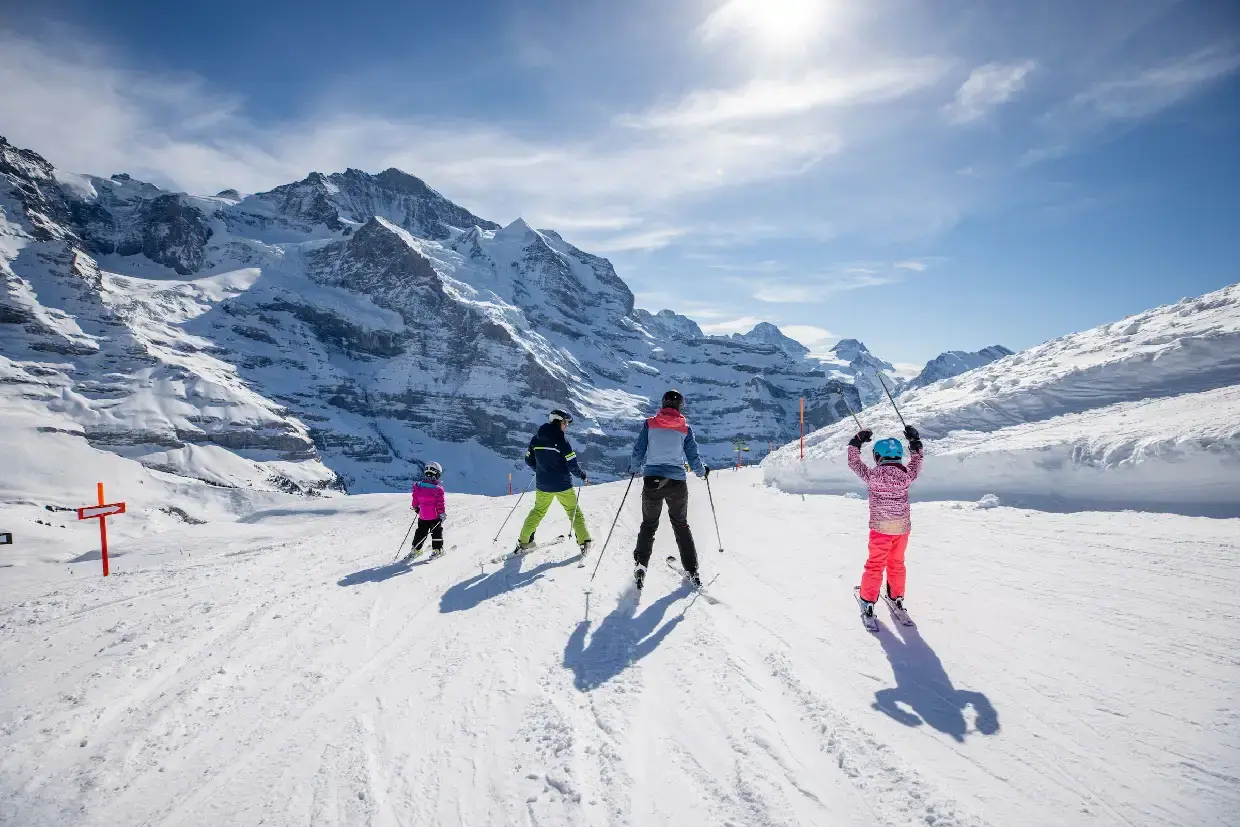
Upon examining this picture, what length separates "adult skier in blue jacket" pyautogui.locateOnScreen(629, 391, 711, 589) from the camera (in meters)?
6.88

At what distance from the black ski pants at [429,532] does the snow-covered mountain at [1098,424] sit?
998 centimetres

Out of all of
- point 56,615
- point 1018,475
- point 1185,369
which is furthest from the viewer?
point 1185,369

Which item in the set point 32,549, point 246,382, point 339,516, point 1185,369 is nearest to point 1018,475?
point 1185,369

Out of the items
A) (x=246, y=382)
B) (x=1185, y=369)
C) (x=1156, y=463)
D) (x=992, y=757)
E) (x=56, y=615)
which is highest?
(x=246, y=382)

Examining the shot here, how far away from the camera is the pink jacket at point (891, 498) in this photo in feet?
18.3

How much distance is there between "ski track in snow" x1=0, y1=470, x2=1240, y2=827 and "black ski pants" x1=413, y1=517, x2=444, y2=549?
89.0 inches

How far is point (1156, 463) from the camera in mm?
8547

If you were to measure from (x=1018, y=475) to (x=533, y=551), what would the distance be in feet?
30.0

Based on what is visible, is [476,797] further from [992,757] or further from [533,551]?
[533,551]

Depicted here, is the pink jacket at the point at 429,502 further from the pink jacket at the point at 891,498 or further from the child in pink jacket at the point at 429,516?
the pink jacket at the point at 891,498

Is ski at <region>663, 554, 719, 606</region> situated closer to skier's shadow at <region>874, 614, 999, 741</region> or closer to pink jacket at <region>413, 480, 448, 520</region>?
skier's shadow at <region>874, 614, 999, 741</region>

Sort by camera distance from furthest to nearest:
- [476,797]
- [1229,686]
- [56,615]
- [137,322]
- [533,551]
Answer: [137,322]
[533,551]
[56,615]
[1229,686]
[476,797]

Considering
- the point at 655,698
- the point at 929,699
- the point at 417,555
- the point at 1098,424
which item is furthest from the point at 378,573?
the point at 1098,424

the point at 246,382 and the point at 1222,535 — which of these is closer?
the point at 1222,535
